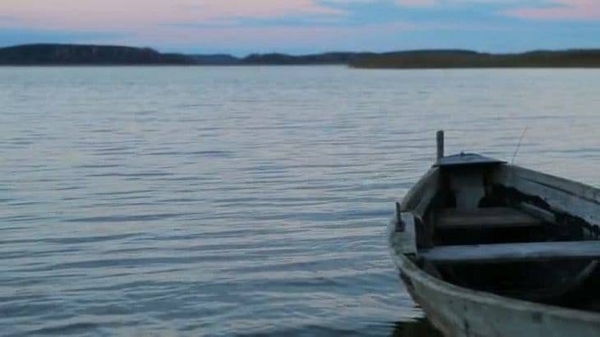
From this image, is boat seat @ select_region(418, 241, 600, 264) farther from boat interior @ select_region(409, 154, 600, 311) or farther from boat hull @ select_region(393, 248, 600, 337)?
boat hull @ select_region(393, 248, 600, 337)

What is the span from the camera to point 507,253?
24.6 feet

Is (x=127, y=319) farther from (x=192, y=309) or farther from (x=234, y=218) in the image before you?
(x=234, y=218)

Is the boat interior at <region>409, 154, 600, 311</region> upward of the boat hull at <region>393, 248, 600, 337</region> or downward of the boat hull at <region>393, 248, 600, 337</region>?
downward

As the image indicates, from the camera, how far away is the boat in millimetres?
5605

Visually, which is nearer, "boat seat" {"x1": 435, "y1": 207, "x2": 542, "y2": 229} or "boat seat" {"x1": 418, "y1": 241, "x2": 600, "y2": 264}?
"boat seat" {"x1": 418, "y1": 241, "x2": 600, "y2": 264}

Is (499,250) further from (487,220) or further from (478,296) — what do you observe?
(487,220)

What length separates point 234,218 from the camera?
15.2m

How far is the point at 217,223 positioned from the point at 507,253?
7732 mm

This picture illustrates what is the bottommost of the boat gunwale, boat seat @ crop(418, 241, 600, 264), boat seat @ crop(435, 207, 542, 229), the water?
the water

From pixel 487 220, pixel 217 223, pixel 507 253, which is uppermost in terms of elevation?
pixel 507 253

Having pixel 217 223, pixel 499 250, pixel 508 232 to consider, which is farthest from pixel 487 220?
pixel 217 223

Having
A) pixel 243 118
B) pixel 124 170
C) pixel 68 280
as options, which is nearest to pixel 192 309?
pixel 68 280

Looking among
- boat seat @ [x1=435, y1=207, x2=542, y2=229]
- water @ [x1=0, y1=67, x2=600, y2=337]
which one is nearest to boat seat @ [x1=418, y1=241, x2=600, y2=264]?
water @ [x1=0, y1=67, x2=600, y2=337]

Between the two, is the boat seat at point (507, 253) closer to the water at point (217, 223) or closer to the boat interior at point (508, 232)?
the boat interior at point (508, 232)
